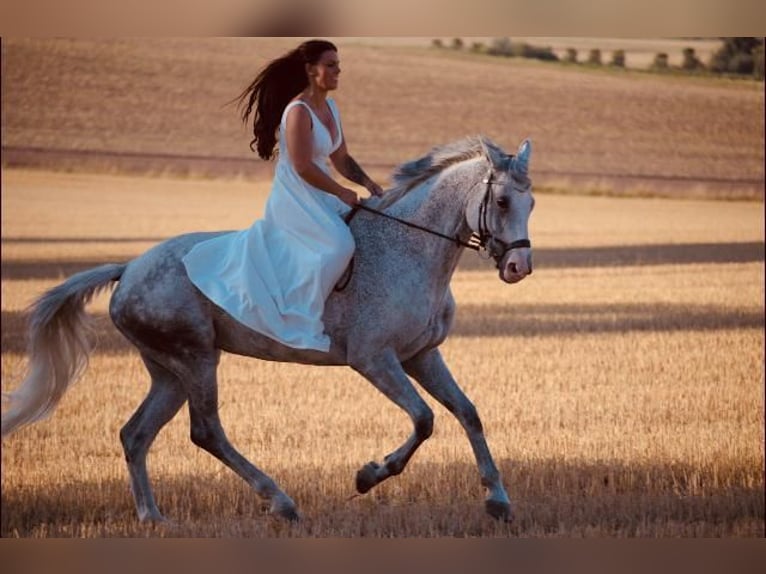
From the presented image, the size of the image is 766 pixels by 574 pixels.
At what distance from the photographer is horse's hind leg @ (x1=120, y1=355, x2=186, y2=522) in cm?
776

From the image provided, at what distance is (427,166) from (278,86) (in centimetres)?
83

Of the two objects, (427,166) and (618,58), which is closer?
(427,166)

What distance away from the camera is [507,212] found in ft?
23.9

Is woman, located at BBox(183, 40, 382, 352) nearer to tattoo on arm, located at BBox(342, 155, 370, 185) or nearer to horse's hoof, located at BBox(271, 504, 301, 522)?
tattoo on arm, located at BBox(342, 155, 370, 185)

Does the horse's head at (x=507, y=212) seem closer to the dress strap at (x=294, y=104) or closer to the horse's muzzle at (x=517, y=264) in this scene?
the horse's muzzle at (x=517, y=264)

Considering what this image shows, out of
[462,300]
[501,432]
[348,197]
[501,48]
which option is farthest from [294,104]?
[501,48]

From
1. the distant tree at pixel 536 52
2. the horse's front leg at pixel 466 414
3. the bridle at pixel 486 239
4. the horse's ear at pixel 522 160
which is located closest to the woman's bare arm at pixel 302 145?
the bridle at pixel 486 239

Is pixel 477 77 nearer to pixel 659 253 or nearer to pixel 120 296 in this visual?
pixel 659 253

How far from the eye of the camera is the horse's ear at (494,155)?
7.37 metres

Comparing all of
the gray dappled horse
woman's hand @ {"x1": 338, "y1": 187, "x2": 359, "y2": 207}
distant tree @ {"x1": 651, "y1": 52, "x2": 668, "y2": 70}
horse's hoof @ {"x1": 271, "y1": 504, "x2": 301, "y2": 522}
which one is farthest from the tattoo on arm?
distant tree @ {"x1": 651, "y1": 52, "x2": 668, "y2": 70}

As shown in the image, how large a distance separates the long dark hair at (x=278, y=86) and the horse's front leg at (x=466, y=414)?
4.28 ft

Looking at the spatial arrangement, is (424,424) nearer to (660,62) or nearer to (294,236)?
(294,236)

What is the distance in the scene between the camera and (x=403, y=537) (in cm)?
754

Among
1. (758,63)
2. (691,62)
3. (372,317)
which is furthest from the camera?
(691,62)
